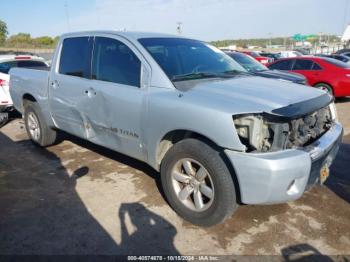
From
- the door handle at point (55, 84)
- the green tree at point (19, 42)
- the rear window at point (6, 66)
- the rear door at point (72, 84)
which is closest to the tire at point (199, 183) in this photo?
the rear door at point (72, 84)

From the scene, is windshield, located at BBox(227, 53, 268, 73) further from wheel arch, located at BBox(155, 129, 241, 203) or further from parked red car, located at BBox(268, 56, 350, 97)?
wheel arch, located at BBox(155, 129, 241, 203)

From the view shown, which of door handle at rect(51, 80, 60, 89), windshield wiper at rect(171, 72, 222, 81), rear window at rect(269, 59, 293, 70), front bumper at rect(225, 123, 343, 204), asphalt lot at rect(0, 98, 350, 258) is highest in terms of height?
windshield wiper at rect(171, 72, 222, 81)

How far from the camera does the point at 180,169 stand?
132 inches

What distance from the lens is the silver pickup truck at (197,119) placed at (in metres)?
2.79

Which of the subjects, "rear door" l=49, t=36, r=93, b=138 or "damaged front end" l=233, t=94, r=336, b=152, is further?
"rear door" l=49, t=36, r=93, b=138

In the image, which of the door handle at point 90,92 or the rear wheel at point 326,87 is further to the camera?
the rear wheel at point 326,87

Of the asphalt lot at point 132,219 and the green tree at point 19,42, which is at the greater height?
the green tree at point 19,42

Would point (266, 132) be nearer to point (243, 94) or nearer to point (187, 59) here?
point (243, 94)

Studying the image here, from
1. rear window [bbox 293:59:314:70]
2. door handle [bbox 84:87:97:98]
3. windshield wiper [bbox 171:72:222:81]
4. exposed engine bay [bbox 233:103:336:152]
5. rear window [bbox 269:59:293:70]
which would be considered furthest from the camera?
rear window [bbox 269:59:293:70]

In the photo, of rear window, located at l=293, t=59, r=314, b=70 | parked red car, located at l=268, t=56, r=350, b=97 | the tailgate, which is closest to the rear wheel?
parked red car, located at l=268, t=56, r=350, b=97

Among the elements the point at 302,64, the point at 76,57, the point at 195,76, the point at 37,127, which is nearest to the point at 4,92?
the point at 37,127

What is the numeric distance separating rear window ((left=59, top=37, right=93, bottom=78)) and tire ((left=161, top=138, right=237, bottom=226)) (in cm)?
179

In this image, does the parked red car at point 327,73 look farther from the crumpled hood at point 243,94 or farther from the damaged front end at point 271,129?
the damaged front end at point 271,129

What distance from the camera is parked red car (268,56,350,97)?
9922mm
